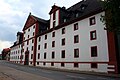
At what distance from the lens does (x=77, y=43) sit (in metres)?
30.4

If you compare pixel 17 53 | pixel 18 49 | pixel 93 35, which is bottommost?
pixel 17 53

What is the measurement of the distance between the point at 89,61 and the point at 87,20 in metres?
7.93

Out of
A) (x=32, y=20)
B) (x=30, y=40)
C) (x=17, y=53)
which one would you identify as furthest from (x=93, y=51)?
(x=17, y=53)

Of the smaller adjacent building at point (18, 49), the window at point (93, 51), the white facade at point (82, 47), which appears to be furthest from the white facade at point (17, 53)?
the window at point (93, 51)

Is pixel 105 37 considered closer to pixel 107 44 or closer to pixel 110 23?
pixel 107 44

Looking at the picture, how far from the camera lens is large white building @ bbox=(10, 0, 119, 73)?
80.4ft

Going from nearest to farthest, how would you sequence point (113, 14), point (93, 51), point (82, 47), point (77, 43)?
point (113, 14) → point (93, 51) → point (82, 47) → point (77, 43)

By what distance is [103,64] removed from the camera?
79.4 ft

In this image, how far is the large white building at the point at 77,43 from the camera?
24.5 m

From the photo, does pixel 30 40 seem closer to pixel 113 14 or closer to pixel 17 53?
pixel 17 53

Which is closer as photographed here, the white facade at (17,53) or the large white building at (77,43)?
the large white building at (77,43)

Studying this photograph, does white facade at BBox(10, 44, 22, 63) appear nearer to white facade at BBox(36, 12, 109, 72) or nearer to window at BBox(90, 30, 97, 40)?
white facade at BBox(36, 12, 109, 72)

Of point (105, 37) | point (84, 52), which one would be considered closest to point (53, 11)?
point (84, 52)

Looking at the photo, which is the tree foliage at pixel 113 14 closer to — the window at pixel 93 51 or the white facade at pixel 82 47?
the white facade at pixel 82 47
